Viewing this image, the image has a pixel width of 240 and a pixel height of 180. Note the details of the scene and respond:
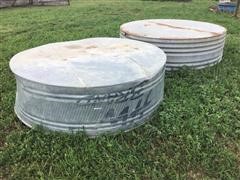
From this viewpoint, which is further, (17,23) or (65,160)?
(17,23)

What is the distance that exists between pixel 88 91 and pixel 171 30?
2.23m

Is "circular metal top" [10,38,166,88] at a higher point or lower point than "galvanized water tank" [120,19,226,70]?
higher

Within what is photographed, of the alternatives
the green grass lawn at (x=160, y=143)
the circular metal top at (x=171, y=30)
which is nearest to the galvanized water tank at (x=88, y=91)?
the green grass lawn at (x=160, y=143)

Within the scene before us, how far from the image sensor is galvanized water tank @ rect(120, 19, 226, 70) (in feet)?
13.0

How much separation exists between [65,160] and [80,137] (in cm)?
24

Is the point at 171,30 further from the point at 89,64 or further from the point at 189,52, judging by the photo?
the point at 89,64

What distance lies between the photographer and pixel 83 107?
260 cm

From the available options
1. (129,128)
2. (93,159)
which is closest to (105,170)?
(93,159)

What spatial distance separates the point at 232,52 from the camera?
199 inches

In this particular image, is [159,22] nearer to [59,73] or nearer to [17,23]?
[59,73]

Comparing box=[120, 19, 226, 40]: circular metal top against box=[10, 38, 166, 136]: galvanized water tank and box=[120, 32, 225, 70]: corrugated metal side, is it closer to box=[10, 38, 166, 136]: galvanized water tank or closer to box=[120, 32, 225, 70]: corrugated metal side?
box=[120, 32, 225, 70]: corrugated metal side

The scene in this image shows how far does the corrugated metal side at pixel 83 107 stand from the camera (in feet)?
→ 8.48

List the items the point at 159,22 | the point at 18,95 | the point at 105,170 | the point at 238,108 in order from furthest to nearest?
the point at 159,22 < the point at 238,108 < the point at 18,95 < the point at 105,170

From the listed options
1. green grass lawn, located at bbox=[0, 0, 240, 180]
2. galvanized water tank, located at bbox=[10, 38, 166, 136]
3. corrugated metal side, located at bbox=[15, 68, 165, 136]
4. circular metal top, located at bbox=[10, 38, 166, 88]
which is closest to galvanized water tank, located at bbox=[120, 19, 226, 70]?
green grass lawn, located at bbox=[0, 0, 240, 180]
